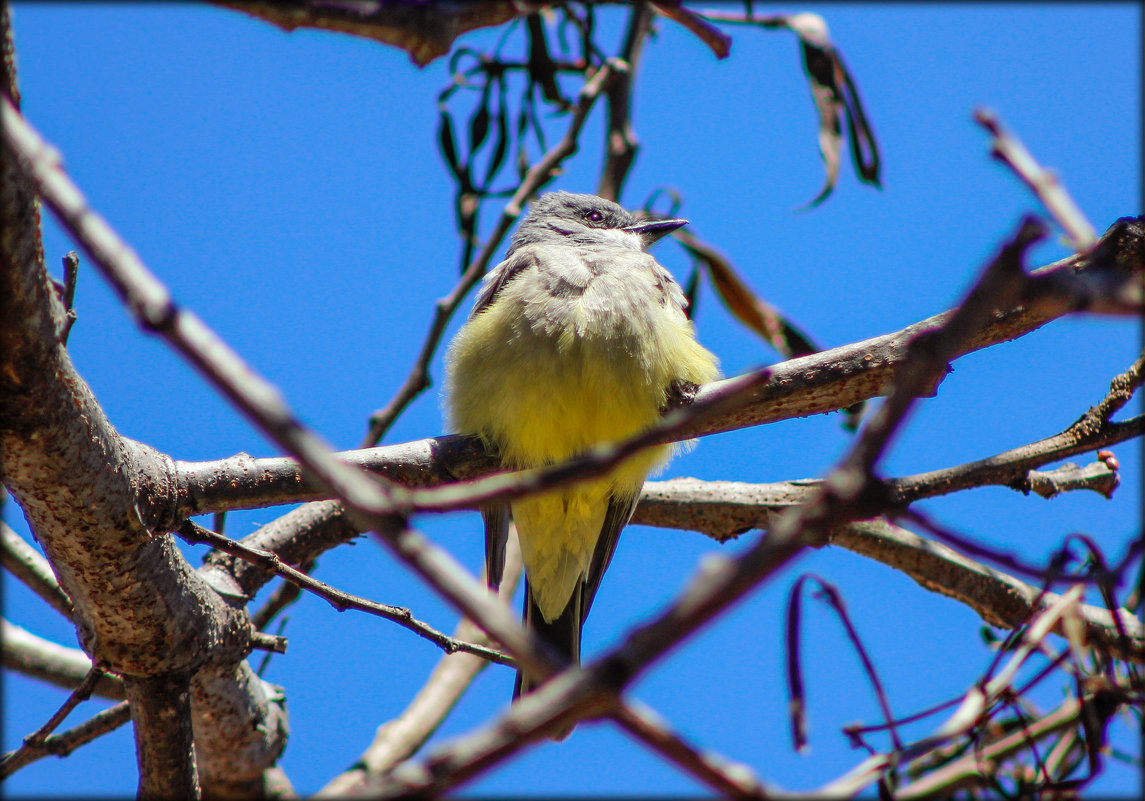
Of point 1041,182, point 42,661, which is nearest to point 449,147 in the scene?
point 42,661

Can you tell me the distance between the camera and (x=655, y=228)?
238 inches

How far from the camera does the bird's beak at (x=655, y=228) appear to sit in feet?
19.9

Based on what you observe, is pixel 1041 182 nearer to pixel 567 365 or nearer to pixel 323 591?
pixel 323 591

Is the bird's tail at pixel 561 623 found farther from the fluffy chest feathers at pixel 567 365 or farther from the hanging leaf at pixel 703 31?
the hanging leaf at pixel 703 31

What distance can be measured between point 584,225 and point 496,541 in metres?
2.41

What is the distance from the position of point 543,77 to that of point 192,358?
5.97 meters

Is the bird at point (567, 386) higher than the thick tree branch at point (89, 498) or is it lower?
higher

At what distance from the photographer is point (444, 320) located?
5.21 meters

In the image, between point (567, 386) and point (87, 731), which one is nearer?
point (87, 731)

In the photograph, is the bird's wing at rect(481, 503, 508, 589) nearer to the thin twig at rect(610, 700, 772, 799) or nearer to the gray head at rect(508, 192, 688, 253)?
the gray head at rect(508, 192, 688, 253)

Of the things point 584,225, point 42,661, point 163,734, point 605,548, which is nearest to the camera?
point 163,734

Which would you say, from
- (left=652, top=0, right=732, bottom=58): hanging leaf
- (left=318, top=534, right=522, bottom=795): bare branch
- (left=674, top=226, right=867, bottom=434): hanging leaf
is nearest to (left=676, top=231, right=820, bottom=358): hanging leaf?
(left=674, top=226, right=867, bottom=434): hanging leaf

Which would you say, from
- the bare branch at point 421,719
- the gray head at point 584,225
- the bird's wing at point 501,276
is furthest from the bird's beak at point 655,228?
the bare branch at point 421,719

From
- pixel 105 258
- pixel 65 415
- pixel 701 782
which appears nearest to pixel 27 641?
pixel 65 415
